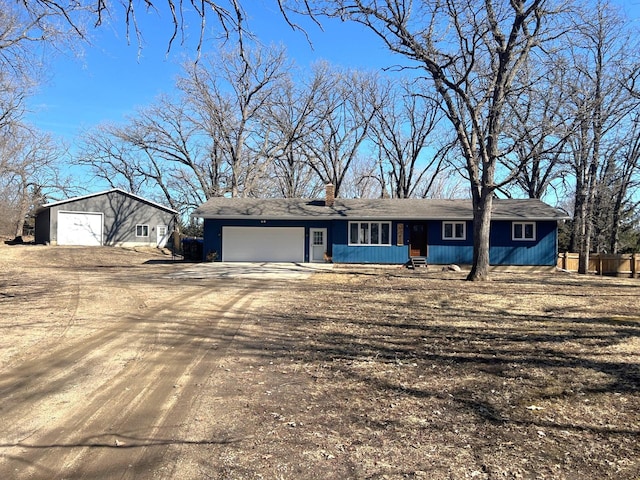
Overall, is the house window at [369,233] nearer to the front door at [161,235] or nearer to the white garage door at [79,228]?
the front door at [161,235]

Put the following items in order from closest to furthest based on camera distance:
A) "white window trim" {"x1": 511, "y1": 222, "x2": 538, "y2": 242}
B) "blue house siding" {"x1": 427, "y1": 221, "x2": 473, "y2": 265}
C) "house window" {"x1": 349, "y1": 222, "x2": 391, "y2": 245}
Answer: "white window trim" {"x1": 511, "y1": 222, "x2": 538, "y2": 242} → "blue house siding" {"x1": 427, "y1": 221, "x2": 473, "y2": 265} → "house window" {"x1": 349, "y1": 222, "x2": 391, "y2": 245}

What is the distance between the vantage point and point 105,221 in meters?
36.0

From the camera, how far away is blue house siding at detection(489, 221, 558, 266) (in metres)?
23.1

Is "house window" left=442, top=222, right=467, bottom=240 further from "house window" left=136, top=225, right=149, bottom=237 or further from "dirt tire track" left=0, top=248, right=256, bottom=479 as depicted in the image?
"house window" left=136, top=225, right=149, bottom=237

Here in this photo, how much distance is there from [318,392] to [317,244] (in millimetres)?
19989

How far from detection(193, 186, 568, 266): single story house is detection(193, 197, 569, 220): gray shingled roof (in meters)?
0.05

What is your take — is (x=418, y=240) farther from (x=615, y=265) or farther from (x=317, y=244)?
(x=615, y=265)

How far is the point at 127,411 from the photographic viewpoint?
13.5 ft

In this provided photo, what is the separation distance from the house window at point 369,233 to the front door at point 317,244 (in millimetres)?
1559

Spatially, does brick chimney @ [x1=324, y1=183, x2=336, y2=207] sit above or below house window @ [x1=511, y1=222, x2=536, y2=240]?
above

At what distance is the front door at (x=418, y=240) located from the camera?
938 inches

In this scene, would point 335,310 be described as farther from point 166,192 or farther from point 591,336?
point 166,192

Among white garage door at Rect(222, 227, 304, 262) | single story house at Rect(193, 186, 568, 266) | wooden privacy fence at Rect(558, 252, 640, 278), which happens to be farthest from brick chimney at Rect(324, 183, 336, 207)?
wooden privacy fence at Rect(558, 252, 640, 278)

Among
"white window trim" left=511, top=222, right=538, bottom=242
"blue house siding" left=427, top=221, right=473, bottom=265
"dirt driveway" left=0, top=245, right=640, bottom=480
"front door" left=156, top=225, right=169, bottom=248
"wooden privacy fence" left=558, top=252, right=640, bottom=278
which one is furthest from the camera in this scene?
"front door" left=156, top=225, right=169, bottom=248
